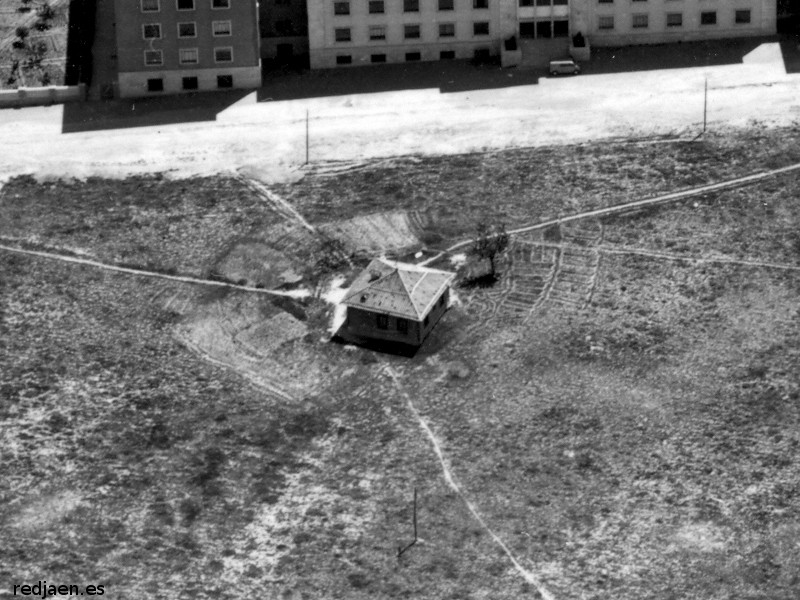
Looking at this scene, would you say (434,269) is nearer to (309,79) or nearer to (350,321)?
(350,321)

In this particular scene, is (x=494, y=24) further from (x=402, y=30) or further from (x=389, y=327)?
(x=389, y=327)

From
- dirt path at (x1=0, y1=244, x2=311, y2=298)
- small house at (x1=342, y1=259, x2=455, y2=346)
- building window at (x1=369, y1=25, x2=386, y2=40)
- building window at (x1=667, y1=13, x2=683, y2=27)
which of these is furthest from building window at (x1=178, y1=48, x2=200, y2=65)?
building window at (x1=667, y1=13, x2=683, y2=27)

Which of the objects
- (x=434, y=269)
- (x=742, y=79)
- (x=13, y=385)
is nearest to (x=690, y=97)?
(x=742, y=79)

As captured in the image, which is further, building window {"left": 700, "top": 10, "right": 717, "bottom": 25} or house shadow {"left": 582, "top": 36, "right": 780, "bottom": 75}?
building window {"left": 700, "top": 10, "right": 717, "bottom": 25}

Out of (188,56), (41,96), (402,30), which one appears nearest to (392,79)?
(402,30)

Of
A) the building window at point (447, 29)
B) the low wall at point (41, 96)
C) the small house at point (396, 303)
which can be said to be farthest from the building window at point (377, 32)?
the small house at point (396, 303)

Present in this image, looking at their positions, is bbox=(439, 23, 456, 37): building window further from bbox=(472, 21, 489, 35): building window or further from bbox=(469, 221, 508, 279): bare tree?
bbox=(469, 221, 508, 279): bare tree

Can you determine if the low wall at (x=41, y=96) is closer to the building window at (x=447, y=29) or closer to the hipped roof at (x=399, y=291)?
the building window at (x=447, y=29)
